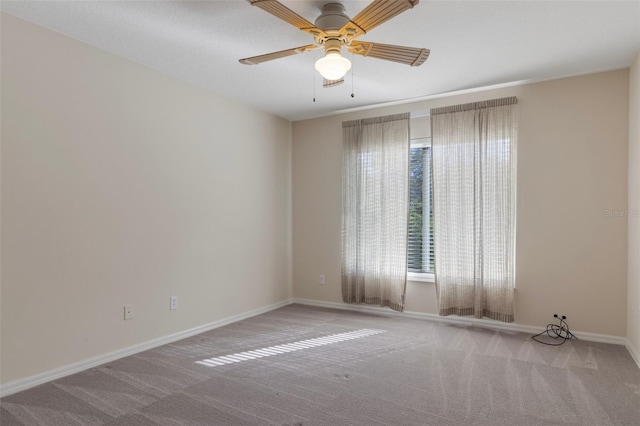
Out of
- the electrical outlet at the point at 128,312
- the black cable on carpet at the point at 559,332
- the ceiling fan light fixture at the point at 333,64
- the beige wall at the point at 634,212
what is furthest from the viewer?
the black cable on carpet at the point at 559,332

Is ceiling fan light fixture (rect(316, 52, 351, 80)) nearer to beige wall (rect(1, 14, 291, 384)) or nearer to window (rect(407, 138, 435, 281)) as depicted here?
beige wall (rect(1, 14, 291, 384))

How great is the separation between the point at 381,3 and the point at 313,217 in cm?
354

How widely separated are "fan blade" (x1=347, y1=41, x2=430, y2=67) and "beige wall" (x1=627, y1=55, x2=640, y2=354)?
215 centimetres

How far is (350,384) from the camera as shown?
2.75 metres

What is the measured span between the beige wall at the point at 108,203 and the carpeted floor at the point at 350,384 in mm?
432

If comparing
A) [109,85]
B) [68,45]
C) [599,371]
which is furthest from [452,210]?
[68,45]

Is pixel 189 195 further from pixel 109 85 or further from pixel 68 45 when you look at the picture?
pixel 68 45

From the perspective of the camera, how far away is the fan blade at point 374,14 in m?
2.01

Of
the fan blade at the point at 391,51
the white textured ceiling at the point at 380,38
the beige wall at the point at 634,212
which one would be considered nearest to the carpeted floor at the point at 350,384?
the beige wall at the point at 634,212

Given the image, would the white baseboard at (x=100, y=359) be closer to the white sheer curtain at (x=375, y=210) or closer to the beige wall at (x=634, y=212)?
the white sheer curtain at (x=375, y=210)

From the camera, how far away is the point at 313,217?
5.32 m

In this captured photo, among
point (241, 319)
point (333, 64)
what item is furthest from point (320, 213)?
point (333, 64)

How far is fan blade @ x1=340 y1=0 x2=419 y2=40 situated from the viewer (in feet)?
6.59

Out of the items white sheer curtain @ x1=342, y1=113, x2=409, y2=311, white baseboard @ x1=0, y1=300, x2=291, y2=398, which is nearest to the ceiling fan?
white sheer curtain @ x1=342, y1=113, x2=409, y2=311
